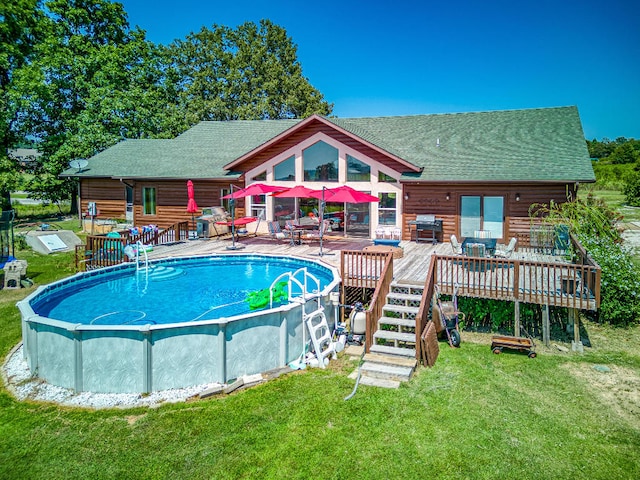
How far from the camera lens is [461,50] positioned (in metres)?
38.8

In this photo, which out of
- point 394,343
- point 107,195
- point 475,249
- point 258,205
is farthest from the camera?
point 107,195

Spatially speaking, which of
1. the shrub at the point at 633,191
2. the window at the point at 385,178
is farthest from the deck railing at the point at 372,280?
the shrub at the point at 633,191

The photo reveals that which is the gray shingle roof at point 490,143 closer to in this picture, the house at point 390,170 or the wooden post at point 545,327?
the house at point 390,170

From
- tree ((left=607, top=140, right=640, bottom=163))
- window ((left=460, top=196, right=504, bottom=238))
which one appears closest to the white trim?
window ((left=460, top=196, right=504, bottom=238))

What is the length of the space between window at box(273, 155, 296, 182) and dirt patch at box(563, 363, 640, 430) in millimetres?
12782

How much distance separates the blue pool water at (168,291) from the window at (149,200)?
838 centimetres

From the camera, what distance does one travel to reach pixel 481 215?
16344mm

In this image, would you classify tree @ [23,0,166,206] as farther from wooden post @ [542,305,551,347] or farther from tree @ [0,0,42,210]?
wooden post @ [542,305,551,347]

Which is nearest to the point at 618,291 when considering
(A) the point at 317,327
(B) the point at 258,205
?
(A) the point at 317,327

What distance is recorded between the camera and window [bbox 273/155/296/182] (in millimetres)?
18766

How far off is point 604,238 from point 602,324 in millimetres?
2384

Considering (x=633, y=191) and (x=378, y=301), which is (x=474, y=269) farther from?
(x=633, y=191)

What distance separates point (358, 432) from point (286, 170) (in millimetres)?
13973

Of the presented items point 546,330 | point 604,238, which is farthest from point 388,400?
point 604,238
